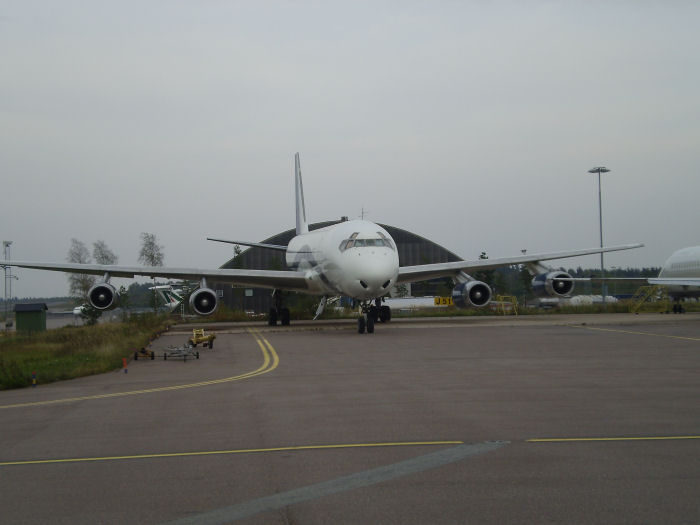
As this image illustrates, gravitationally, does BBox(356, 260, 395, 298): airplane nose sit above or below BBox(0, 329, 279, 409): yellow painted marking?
above

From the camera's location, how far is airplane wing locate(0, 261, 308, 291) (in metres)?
28.6

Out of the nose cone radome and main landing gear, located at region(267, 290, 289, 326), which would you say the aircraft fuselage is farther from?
main landing gear, located at region(267, 290, 289, 326)

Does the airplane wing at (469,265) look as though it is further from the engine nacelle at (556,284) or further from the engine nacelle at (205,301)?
the engine nacelle at (205,301)

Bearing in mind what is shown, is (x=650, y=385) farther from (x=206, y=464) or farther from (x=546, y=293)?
(x=546, y=293)

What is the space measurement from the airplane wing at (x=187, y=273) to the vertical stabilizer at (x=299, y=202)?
12.4 m

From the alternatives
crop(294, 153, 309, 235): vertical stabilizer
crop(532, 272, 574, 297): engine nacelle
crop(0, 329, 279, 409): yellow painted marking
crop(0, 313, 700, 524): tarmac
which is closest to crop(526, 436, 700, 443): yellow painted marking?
crop(0, 313, 700, 524): tarmac

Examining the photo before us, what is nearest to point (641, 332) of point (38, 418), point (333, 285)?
point (333, 285)

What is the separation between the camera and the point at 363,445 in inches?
273

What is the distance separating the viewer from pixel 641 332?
23.0 meters

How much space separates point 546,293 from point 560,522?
29.0 metres

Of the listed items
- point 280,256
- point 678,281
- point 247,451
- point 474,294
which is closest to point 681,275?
point 678,281

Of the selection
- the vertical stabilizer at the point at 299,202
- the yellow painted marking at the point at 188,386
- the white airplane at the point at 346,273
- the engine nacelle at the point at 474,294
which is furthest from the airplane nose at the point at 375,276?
the vertical stabilizer at the point at 299,202

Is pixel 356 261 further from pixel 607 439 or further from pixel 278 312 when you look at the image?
pixel 607 439

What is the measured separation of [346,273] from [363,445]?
1809cm
